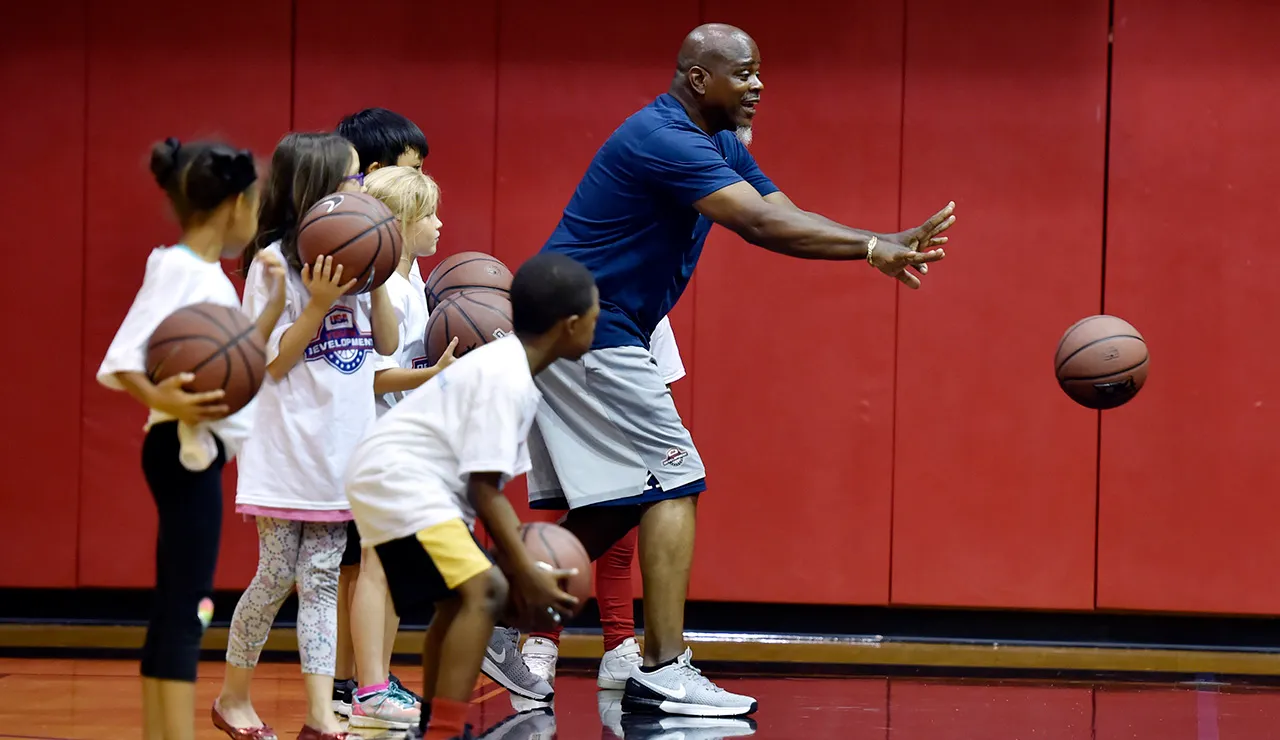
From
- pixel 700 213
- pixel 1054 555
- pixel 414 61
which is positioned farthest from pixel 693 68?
pixel 1054 555

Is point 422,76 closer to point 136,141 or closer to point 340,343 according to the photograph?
point 136,141

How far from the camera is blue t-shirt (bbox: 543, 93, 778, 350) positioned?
3695 millimetres

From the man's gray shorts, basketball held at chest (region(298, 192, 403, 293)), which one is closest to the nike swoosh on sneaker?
the man's gray shorts

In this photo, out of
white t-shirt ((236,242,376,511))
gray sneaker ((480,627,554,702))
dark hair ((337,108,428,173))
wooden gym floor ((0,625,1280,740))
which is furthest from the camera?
dark hair ((337,108,428,173))

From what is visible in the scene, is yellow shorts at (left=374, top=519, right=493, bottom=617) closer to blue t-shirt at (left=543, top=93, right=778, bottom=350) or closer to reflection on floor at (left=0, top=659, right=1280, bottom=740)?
reflection on floor at (left=0, top=659, right=1280, bottom=740)

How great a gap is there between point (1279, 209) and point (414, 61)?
140 inches

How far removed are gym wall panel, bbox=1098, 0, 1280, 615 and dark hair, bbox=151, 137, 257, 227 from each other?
3.84 m

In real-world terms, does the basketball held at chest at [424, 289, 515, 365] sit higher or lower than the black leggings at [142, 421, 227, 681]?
higher

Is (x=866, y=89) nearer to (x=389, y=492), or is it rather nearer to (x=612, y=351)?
(x=612, y=351)

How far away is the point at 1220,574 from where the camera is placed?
216 inches

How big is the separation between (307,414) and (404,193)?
0.83 meters

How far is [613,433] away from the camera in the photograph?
12.1ft

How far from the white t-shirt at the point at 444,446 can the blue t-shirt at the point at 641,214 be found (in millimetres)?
825

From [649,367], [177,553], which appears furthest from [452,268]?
[177,553]
